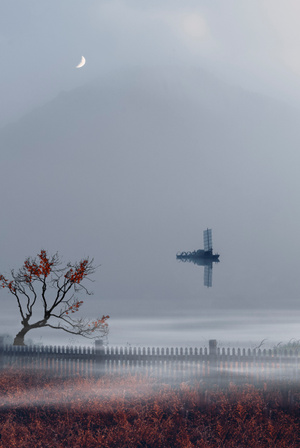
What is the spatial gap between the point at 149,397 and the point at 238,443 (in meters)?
4.77

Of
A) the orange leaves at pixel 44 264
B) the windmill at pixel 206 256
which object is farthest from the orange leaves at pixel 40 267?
the windmill at pixel 206 256

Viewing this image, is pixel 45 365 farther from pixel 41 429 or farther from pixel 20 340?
pixel 41 429

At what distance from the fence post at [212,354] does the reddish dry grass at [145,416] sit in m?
3.10

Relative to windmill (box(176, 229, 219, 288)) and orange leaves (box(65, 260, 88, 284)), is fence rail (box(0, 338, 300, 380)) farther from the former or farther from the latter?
windmill (box(176, 229, 219, 288))

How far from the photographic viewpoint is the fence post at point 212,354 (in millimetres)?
27013

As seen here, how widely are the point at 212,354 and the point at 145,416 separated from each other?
342 inches

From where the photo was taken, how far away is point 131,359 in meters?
29.5

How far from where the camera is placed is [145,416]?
762 inches

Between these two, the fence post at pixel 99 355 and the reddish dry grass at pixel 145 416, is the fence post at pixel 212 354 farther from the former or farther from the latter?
the fence post at pixel 99 355

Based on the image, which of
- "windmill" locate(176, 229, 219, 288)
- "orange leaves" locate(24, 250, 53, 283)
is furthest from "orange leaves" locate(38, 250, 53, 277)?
"windmill" locate(176, 229, 219, 288)

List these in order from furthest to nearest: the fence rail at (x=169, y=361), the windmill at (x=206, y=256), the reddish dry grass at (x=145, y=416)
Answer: the windmill at (x=206, y=256) < the fence rail at (x=169, y=361) < the reddish dry grass at (x=145, y=416)

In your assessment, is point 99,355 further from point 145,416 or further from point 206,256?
point 206,256

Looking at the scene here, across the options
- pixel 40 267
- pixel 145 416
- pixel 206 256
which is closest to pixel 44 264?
pixel 40 267

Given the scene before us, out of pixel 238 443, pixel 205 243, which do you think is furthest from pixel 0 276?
pixel 205 243
